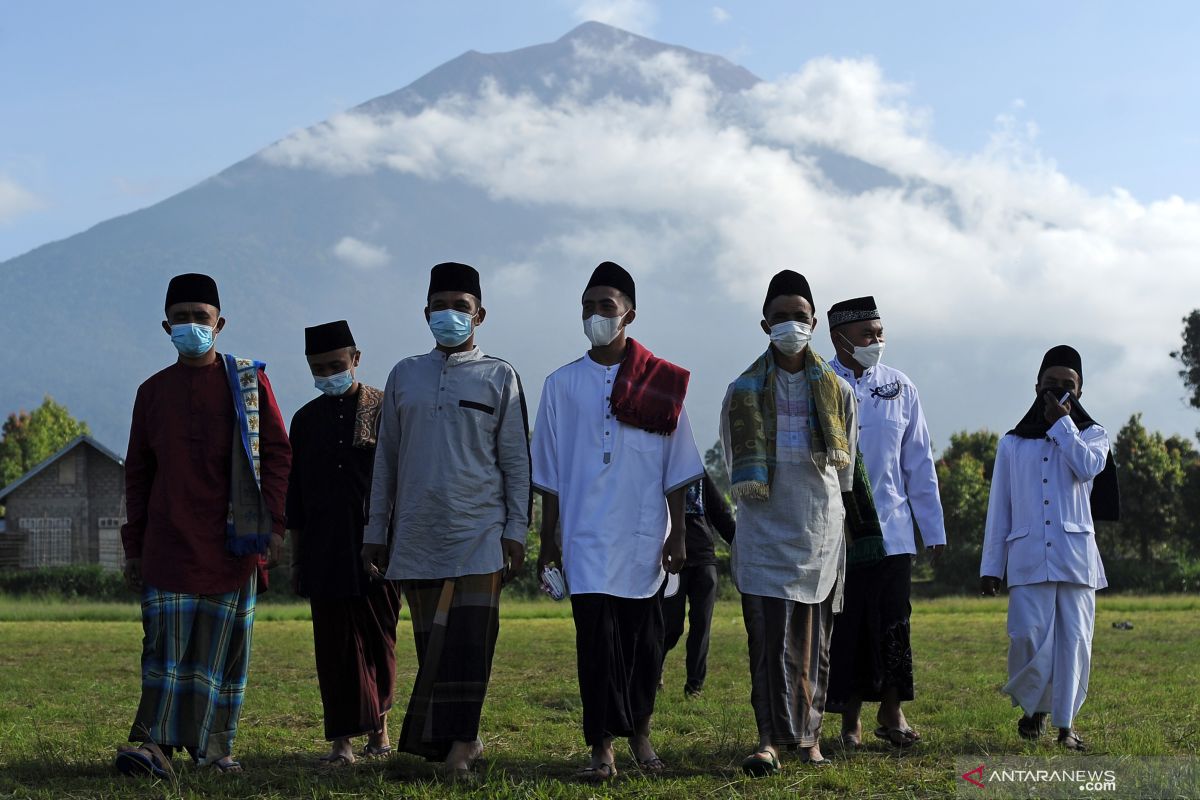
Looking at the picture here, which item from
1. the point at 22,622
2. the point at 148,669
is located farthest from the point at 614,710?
the point at 22,622

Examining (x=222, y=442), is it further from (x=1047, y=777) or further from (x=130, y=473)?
(x=1047, y=777)

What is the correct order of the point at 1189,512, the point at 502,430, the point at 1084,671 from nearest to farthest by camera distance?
the point at 502,430, the point at 1084,671, the point at 1189,512

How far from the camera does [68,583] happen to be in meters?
37.2

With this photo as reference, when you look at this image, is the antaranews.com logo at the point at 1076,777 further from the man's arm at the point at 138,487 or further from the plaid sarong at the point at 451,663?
the man's arm at the point at 138,487

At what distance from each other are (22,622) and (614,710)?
2176 cm

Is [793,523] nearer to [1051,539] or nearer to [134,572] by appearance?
Answer: [1051,539]

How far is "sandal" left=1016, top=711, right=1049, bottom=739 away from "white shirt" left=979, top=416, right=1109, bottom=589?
2.44ft

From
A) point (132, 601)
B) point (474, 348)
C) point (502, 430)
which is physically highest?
point (474, 348)

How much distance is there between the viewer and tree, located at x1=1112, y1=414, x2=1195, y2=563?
153 ft

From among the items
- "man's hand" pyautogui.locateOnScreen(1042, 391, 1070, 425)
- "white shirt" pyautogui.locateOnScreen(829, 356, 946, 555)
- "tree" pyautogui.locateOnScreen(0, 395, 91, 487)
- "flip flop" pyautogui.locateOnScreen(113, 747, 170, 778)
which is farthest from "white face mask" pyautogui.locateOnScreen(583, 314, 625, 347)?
"tree" pyautogui.locateOnScreen(0, 395, 91, 487)

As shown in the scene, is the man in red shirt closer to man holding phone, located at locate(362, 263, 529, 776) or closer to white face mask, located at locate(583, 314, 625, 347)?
man holding phone, located at locate(362, 263, 529, 776)

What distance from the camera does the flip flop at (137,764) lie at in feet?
20.2

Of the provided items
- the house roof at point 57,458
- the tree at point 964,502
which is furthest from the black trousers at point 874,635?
the tree at point 964,502

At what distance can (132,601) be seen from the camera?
1390 inches
